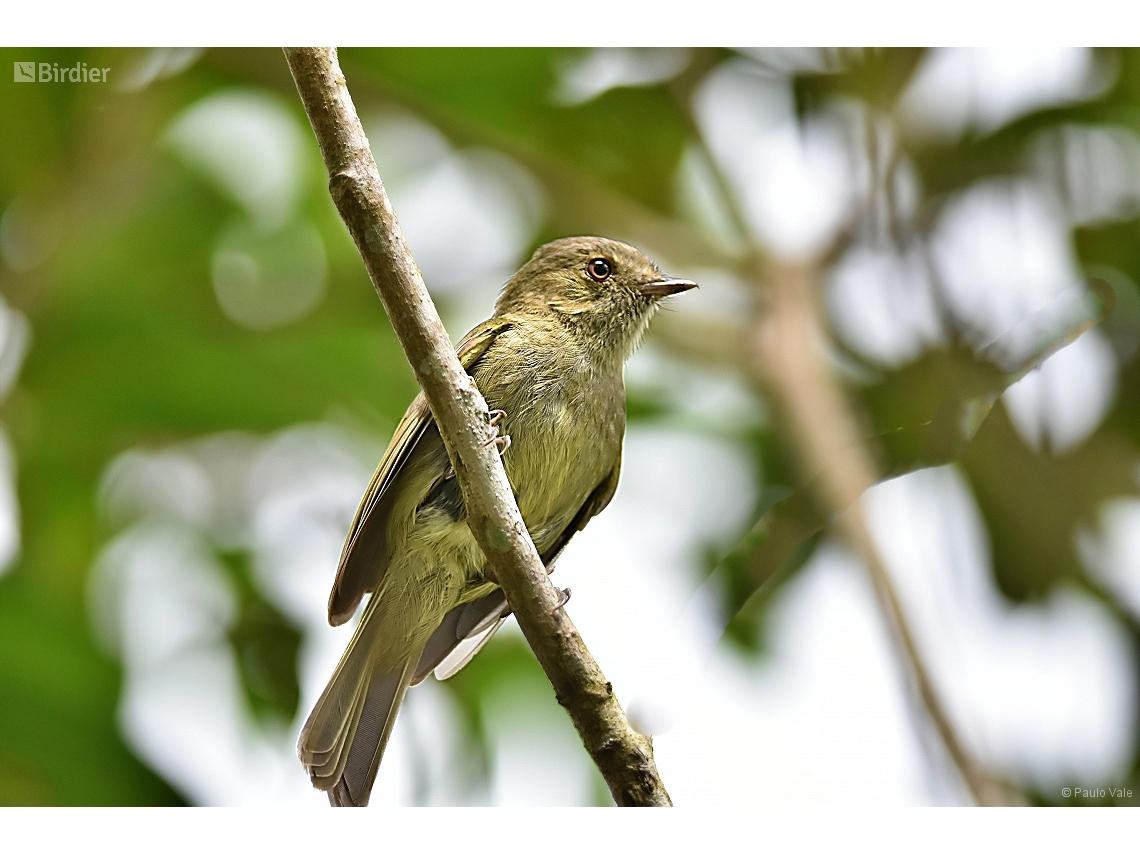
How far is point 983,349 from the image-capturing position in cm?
358

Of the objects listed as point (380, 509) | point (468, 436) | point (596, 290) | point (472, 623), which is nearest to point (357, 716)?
point (472, 623)

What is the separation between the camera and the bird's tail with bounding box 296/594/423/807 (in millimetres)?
3264

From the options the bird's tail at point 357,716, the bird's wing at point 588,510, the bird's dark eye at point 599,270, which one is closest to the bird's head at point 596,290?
the bird's dark eye at point 599,270

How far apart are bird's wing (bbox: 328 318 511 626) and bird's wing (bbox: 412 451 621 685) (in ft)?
0.93

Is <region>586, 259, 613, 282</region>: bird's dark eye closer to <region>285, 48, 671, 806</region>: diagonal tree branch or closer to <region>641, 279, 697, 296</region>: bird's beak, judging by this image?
<region>641, 279, 697, 296</region>: bird's beak

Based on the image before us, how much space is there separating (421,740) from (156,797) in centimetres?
82

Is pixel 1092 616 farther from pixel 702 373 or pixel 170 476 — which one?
pixel 170 476

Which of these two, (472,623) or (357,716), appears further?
(472,623)

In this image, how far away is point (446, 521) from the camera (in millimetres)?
3248

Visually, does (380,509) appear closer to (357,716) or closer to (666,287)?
(357,716)

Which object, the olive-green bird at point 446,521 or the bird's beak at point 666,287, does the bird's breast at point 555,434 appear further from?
the bird's beak at point 666,287

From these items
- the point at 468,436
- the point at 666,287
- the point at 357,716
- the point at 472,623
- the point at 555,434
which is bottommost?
the point at 357,716

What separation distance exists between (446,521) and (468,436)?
0.80m

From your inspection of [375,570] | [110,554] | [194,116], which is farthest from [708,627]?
[194,116]
